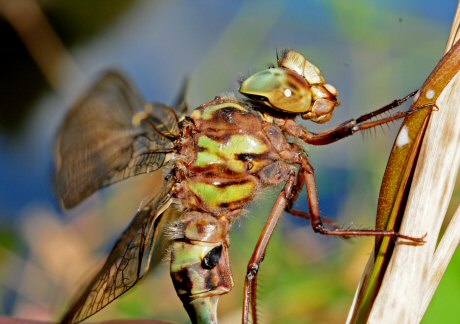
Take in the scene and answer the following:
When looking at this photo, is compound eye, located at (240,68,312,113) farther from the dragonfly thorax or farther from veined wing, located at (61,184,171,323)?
veined wing, located at (61,184,171,323)

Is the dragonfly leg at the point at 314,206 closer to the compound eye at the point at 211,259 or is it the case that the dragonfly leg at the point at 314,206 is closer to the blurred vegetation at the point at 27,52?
the compound eye at the point at 211,259

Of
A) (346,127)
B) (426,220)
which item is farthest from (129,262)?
(426,220)

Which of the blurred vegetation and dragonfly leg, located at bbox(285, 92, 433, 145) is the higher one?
the blurred vegetation

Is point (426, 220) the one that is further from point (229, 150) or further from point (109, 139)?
point (109, 139)

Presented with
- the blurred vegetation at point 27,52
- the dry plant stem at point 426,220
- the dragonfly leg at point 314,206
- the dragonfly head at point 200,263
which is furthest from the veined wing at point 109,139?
the blurred vegetation at point 27,52

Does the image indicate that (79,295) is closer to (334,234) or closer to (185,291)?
(185,291)

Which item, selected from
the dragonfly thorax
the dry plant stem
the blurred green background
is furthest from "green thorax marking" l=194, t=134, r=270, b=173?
the dry plant stem

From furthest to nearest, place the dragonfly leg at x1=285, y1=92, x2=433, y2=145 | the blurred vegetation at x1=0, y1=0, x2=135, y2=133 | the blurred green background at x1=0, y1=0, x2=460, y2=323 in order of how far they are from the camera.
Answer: the blurred vegetation at x1=0, y1=0, x2=135, y2=133, the blurred green background at x1=0, y1=0, x2=460, y2=323, the dragonfly leg at x1=285, y1=92, x2=433, y2=145
